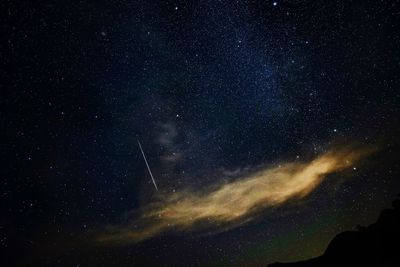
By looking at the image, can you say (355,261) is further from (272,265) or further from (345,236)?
(272,265)

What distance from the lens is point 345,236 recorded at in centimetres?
4244

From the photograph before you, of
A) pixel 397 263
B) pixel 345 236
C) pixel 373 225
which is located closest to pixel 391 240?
pixel 373 225

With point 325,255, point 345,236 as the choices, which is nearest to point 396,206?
point 345,236

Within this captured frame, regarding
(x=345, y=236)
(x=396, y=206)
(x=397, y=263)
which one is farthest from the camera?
(x=345, y=236)

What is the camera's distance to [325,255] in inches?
1673

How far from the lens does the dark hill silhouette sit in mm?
34688

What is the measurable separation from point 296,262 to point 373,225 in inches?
480

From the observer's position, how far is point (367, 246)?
37.8 metres

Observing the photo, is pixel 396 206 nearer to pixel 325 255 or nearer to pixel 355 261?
pixel 355 261

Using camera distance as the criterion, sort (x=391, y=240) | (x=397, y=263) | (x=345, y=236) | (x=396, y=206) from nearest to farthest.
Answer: (x=397, y=263) < (x=391, y=240) < (x=396, y=206) < (x=345, y=236)

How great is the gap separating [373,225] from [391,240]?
4.32m

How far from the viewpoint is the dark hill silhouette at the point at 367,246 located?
34.7 metres

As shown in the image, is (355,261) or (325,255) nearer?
(355,261)

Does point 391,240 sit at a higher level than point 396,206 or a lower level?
lower
